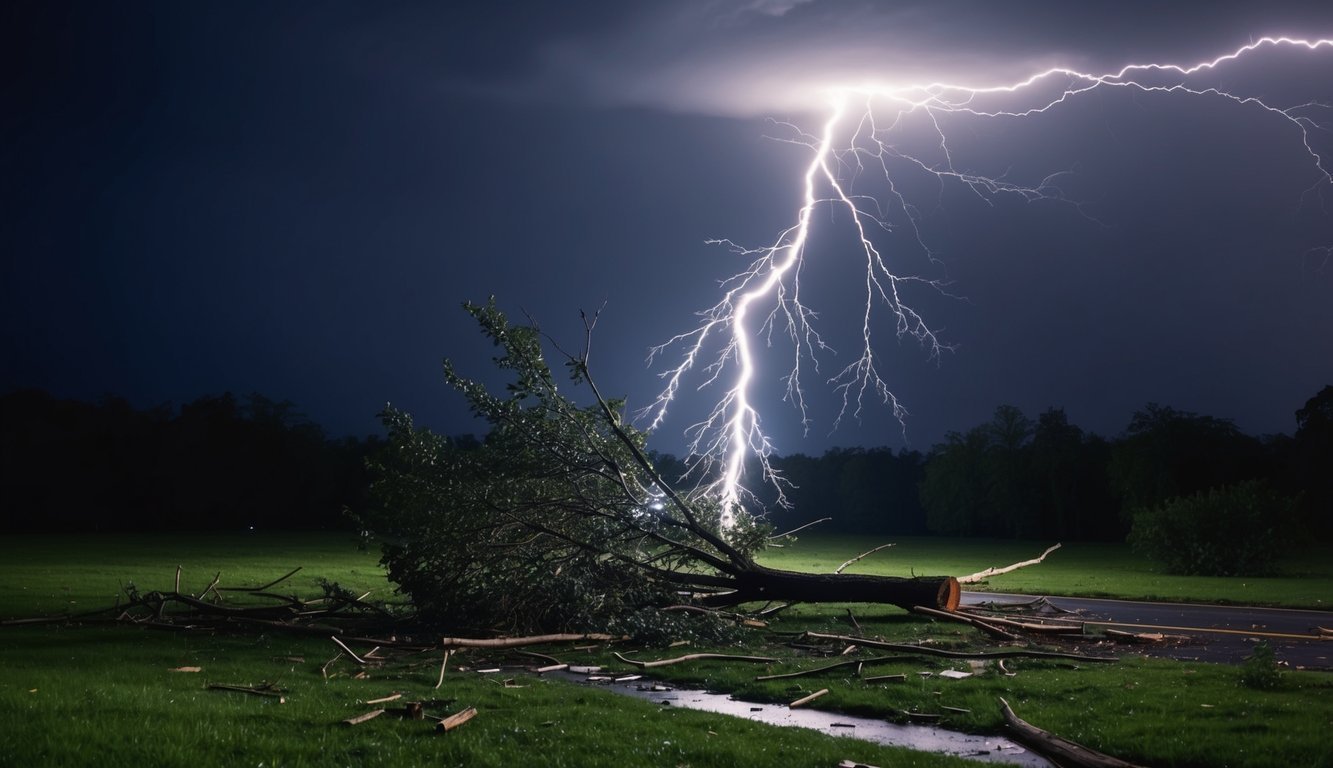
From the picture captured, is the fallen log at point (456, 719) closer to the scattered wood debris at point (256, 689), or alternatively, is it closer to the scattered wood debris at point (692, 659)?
the scattered wood debris at point (256, 689)

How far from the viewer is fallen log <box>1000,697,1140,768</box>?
701 cm

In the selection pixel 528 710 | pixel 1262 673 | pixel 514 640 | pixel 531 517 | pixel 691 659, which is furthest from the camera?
pixel 531 517

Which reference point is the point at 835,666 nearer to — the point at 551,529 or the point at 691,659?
the point at 691,659

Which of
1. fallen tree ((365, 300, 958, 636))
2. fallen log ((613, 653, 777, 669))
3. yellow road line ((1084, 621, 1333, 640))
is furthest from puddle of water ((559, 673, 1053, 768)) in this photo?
yellow road line ((1084, 621, 1333, 640))

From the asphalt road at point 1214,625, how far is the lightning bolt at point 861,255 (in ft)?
19.3

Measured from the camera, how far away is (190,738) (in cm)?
746

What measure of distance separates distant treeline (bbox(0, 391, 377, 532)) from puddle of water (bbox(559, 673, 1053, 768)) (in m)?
68.8

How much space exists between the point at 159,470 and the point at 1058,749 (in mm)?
81171

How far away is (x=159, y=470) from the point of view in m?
76.4

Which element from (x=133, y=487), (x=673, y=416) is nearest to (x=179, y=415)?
(x=133, y=487)

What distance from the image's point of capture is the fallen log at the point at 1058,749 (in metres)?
7.01

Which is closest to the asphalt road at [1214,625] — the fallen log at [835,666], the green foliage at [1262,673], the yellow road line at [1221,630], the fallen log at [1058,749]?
the yellow road line at [1221,630]

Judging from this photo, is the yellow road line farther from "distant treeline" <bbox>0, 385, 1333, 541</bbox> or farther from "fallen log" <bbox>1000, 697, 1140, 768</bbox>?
"distant treeline" <bbox>0, 385, 1333, 541</bbox>

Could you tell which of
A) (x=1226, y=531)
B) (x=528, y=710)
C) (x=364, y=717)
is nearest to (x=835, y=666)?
(x=528, y=710)
